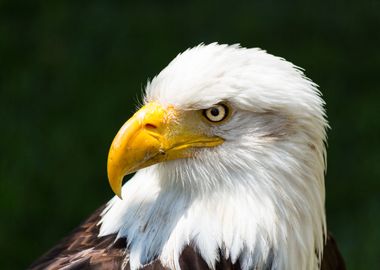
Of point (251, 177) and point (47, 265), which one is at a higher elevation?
point (251, 177)

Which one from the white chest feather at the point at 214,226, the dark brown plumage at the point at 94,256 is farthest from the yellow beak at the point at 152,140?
the dark brown plumage at the point at 94,256

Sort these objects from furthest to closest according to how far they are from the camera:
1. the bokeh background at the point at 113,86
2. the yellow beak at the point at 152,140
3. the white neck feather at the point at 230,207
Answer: the bokeh background at the point at 113,86 → the white neck feather at the point at 230,207 → the yellow beak at the point at 152,140

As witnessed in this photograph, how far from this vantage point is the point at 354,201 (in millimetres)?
7250

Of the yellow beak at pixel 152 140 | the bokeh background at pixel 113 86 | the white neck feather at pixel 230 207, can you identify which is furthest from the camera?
the bokeh background at pixel 113 86

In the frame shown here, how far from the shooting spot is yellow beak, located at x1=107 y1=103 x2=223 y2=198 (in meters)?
3.92

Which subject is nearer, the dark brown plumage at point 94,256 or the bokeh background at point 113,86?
the dark brown plumage at point 94,256

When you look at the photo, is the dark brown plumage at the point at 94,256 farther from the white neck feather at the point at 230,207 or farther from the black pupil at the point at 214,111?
the black pupil at the point at 214,111

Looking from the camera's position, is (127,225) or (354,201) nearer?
(127,225)

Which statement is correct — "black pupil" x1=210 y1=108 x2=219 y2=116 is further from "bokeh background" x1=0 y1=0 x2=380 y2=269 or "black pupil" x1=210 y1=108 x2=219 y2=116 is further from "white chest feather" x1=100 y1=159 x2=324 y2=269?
"bokeh background" x1=0 y1=0 x2=380 y2=269

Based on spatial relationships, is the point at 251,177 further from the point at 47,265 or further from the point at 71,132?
the point at 71,132

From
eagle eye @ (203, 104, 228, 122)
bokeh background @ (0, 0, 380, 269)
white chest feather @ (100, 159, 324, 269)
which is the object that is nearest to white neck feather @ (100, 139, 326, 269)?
white chest feather @ (100, 159, 324, 269)

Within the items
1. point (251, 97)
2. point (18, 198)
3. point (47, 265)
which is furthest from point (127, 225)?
point (18, 198)

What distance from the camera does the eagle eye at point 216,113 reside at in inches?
158

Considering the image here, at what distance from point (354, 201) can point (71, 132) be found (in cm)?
229
